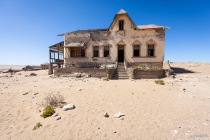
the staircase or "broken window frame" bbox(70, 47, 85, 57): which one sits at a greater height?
"broken window frame" bbox(70, 47, 85, 57)

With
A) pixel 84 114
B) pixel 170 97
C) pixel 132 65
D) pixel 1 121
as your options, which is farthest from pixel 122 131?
pixel 132 65

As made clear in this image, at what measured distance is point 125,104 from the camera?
22.5 ft

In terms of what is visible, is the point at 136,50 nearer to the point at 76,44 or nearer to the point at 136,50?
the point at 136,50

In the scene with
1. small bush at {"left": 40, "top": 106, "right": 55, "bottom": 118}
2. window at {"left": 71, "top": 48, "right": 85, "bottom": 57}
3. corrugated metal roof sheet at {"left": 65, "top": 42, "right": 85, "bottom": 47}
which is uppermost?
corrugated metal roof sheet at {"left": 65, "top": 42, "right": 85, "bottom": 47}

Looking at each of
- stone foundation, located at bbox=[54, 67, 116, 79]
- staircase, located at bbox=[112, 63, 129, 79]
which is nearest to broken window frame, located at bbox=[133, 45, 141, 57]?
staircase, located at bbox=[112, 63, 129, 79]

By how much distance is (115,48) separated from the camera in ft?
61.3

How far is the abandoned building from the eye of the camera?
17.0 metres

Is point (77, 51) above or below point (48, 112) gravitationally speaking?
above

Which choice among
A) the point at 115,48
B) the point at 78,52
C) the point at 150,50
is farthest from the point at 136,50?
the point at 78,52

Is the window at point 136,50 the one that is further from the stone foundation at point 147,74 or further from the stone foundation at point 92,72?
the stone foundation at point 92,72

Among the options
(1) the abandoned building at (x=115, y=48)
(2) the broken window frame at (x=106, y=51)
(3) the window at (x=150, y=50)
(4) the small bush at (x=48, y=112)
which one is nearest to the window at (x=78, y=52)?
(1) the abandoned building at (x=115, y=48)

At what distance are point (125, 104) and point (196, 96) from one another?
15.2 ft

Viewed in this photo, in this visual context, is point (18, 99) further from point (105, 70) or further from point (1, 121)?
point (105, 70)

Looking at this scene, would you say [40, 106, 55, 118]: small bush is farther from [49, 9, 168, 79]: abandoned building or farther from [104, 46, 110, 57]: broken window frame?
[104, 46, 110, 57]: broken window frame
